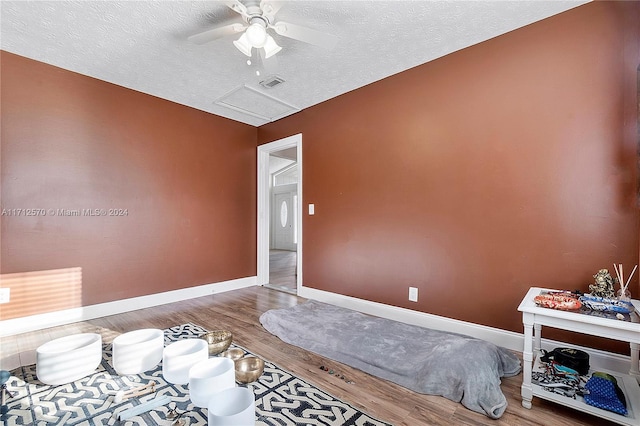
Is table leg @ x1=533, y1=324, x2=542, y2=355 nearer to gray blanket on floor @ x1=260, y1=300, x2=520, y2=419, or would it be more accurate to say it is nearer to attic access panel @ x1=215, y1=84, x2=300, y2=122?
gray blanket on floor @ x1=260, y1=300, x2=520, y2=419

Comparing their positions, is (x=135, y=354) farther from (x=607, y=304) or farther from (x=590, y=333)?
(x=607, y=304)

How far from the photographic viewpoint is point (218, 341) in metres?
2.07

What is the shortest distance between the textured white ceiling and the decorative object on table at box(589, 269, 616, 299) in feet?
5.91

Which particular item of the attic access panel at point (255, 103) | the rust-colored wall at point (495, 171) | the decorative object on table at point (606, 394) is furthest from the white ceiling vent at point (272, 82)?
the decorative object on table at point (606, 394)

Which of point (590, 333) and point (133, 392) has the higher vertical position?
point (590, 333)

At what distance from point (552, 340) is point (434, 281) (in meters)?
0.87

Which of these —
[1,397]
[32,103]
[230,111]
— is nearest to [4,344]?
[1,397]

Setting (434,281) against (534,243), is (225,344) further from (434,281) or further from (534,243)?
(534,243)

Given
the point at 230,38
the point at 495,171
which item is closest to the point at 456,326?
the point at 495,171

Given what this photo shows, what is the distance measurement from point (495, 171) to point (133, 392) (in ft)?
9.44

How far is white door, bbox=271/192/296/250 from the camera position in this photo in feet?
30.0

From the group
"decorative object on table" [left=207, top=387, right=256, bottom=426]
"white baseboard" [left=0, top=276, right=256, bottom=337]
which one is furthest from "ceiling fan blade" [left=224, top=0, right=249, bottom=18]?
"white baseboard" [left=0, top=276, right=256, bottom=337]

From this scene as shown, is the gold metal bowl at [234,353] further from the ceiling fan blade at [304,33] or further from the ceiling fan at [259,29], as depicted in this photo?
the ceiling fan blade at [304,33]

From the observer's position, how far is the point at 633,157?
1.74m
